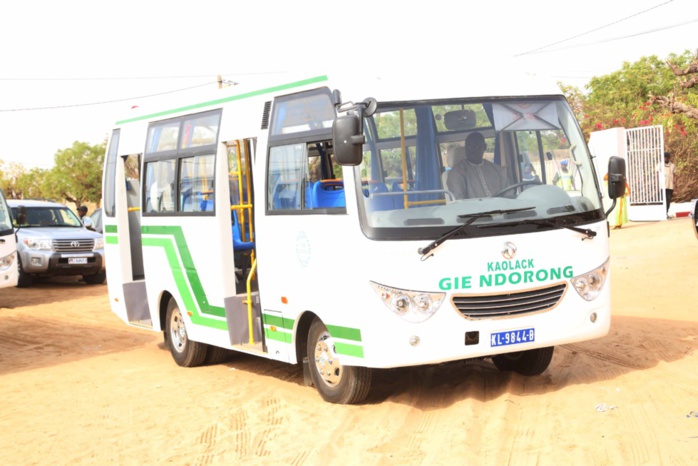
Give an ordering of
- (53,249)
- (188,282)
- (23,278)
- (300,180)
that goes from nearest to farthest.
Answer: (300,180) < (188,282) < (53,249) < (23,278)

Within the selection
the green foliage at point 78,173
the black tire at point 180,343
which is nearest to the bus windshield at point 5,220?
the black tire at point 180,343

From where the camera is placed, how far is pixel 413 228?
746cm

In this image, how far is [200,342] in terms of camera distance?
1079 cm

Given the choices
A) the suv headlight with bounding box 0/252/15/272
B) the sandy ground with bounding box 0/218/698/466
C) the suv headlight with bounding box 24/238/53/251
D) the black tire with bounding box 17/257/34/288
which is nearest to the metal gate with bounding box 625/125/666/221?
the sandy ground with bounding box 0/218/698/466

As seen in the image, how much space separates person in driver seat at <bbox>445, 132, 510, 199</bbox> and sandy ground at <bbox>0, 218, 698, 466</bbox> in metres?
1.74

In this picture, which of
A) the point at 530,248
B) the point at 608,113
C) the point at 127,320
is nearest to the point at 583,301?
the point at 530,248

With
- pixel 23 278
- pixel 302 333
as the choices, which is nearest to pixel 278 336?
pixel 302 333

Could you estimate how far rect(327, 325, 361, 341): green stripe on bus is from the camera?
7.64 metres

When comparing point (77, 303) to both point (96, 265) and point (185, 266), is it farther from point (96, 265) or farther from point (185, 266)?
point (185, 266)

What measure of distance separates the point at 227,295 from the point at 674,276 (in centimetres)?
859

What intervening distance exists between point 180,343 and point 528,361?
4.40 meters

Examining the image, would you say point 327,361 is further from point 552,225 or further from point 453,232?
point 552,225

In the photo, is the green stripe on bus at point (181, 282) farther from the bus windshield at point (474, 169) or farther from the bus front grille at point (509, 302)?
the bus front grille at point (509, 302)

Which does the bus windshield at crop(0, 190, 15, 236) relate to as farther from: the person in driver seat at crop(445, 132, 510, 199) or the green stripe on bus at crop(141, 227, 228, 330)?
the person in driver seat at crop(445, 132, 510, 199)
